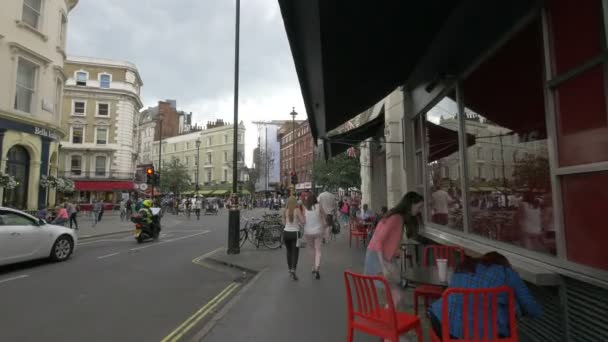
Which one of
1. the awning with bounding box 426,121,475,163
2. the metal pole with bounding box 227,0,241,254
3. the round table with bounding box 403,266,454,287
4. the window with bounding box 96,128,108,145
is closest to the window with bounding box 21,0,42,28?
the metal pole with bounding box 227,0,241,254

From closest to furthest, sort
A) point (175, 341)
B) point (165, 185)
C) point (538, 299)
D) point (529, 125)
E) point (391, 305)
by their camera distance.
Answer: point (391, 305) < point (538, 299) < point (529, 125) < point (175, 341) < point (165, 185)

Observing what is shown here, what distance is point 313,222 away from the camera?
7.73m

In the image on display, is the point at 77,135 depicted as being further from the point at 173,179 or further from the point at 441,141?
the point at 441,141

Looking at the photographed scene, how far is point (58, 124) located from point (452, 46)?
69.7ft

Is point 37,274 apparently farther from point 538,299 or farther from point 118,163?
point 118,163

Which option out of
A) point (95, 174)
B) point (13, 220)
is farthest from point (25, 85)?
point (95, 174)

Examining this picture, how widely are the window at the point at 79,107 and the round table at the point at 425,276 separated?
153ft

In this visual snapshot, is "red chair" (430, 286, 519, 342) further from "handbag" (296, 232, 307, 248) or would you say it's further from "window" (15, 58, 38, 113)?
"window" (15, 58, 38, 113)

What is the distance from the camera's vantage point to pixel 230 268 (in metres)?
9.23

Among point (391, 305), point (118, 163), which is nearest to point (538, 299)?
point (391, 305)

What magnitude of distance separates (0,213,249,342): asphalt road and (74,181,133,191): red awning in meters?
34.6

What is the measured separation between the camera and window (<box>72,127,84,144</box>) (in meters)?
42.2

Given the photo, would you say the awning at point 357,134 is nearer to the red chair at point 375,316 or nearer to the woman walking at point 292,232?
the woman walking at point 292,232

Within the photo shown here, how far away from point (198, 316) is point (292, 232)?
2.74m
